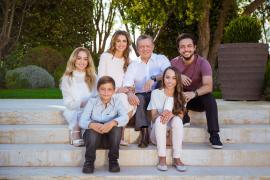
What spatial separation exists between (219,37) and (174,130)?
1056 centimetres

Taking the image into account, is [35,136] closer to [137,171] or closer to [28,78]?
[137,171]

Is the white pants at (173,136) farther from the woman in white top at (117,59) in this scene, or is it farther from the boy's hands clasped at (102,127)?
the woman in white top at (117,59)

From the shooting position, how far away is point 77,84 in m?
5.50

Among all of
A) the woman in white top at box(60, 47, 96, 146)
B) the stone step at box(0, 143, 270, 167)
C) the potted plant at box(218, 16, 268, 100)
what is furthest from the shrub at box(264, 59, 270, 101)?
the woman in white top at box(60, 47, 96, 146)

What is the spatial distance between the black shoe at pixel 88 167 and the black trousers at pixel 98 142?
0.04 m

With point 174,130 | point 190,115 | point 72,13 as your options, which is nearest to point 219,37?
point 72,13

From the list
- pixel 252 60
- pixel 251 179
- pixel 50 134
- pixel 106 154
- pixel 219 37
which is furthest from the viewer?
pixel 219 37

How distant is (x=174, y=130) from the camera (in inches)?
192

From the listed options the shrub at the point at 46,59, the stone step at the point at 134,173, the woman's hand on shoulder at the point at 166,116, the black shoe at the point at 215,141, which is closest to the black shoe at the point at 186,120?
the black shoe at the point at 215,141

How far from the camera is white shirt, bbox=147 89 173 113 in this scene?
5.09 m

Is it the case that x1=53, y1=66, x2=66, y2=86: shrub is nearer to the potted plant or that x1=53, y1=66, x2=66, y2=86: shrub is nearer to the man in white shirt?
the potted plant

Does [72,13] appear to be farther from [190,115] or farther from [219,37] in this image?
[190,115]

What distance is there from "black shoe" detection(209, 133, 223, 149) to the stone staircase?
0.06 metres

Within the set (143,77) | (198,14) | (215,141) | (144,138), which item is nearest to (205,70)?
(143,77)
